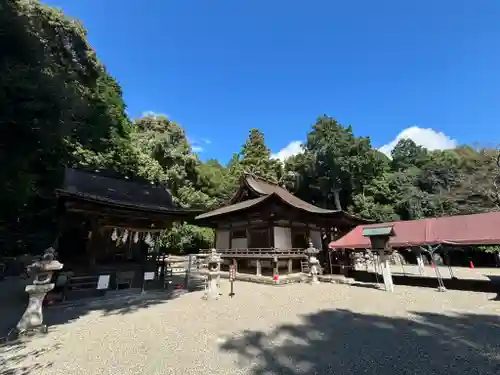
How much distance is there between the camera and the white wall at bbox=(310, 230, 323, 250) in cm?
1703

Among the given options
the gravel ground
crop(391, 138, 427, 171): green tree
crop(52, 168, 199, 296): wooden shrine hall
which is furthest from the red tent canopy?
crop(391, 138, 427, 171): green tree

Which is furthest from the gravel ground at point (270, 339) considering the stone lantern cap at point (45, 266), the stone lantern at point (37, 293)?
the stone lantern cap at point (45, 266)

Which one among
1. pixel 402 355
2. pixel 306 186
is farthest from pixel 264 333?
pixel 306 186

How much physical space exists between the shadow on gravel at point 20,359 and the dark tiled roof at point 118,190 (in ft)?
13.7

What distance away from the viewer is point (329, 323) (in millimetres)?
5941

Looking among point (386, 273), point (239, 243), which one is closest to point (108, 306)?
point (239, 243)

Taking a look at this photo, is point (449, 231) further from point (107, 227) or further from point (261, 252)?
point (107, 227)

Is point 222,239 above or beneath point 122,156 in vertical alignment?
beneath

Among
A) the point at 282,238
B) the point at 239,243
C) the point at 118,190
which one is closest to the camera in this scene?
the point at 118,190

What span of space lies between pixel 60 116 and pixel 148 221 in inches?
259

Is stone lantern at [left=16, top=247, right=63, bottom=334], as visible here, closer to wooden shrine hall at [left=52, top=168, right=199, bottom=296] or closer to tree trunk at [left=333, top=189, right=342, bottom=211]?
wooden shrine hall at [left=52, top=168, right=199, bottom=296]

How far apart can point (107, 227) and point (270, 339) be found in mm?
7371

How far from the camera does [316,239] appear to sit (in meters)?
17.4

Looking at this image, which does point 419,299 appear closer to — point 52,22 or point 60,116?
point 60,116
